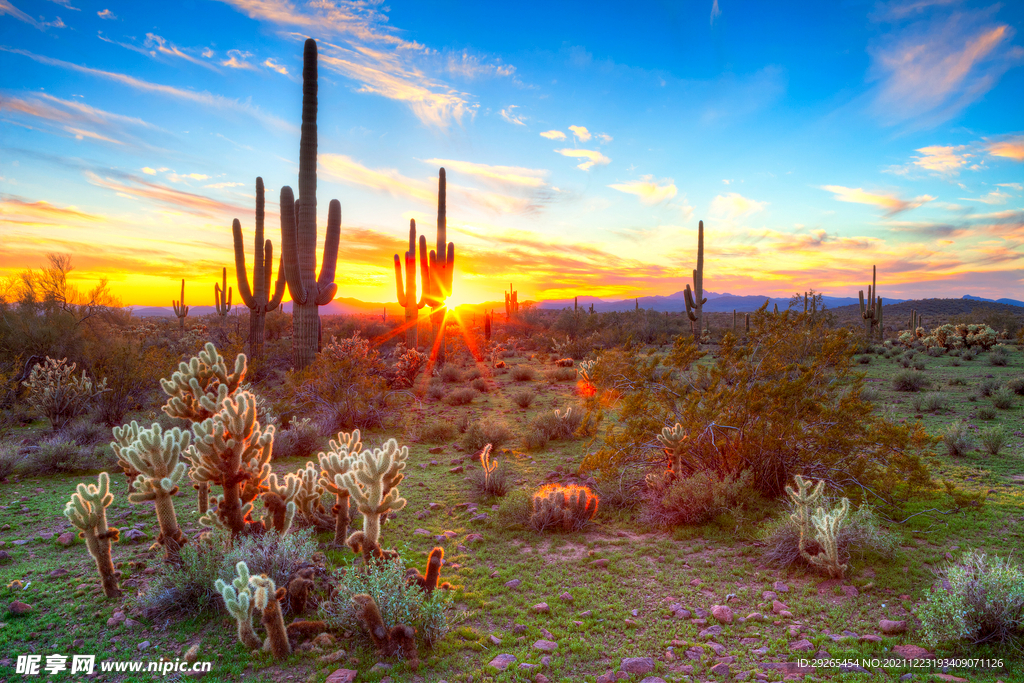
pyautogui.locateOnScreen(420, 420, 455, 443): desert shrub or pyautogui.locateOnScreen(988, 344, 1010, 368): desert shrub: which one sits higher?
pyautogui.locateOnScreen(988, 344, 1010, 368): desert shrub

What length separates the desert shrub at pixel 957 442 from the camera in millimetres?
8797

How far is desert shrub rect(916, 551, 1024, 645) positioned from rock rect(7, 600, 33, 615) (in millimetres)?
7091

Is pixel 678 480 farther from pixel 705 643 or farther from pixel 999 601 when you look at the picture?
pixel 999 601

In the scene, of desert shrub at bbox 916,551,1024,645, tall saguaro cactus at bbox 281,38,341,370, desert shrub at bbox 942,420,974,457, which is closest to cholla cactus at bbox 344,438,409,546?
desert shrub at bbox 916,551,1024,645

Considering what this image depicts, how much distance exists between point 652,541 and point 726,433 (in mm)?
1933

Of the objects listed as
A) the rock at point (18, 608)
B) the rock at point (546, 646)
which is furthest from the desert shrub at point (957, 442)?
the rock at point (18, 608)

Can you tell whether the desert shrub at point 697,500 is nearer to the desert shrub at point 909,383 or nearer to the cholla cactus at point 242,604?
the cholla cactus at point 242,604

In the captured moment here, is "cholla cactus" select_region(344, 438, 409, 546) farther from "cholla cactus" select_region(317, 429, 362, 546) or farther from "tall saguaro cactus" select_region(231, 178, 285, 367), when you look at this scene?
"tall saguaro cactus" select_region(231, 178, 285, 367)

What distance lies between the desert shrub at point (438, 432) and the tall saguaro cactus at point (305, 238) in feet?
13.8

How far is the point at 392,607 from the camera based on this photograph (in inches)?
151

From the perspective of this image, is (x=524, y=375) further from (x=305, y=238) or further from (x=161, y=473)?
(x=161, y=473)

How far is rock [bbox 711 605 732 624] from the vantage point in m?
4.21

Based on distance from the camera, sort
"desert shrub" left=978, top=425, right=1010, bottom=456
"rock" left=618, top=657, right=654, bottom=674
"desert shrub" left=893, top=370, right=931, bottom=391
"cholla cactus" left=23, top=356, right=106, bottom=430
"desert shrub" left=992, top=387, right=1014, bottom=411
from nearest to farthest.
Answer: "rock" left=618, top=657, right=654, bottom=674 < "desert shrub" left=978, top=425, right=1010, bottom=456 < "cholla cactus" left=23, top=356, right=106, bottom=430 < "desert shrub" left=992, top=387, right=1014, bottom=411 < "desert shrub" left=893, top=370, right=931, bottom=391

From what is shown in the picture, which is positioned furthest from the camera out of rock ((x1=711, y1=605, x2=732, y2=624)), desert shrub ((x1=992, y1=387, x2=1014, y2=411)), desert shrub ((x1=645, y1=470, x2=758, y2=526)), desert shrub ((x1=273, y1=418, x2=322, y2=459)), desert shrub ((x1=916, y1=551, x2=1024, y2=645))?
desert shrub ((x1=992, y1=387, x2=1014, y2=411))
